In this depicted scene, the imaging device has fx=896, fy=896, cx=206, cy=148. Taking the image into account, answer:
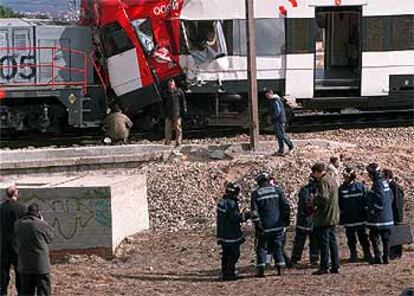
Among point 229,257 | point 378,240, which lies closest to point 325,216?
point 378,240

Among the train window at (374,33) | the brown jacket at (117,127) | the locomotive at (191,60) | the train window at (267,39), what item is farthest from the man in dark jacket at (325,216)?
the train window at (374,33)

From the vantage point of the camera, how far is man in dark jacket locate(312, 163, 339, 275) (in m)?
11.4

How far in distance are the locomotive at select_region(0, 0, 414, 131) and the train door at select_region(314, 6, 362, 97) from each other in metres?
0.05

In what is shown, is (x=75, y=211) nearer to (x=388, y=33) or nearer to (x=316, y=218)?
(x=316, y=218)

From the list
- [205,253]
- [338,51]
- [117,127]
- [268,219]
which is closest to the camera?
[268,219]

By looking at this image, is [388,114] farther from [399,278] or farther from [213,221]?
[399,278]

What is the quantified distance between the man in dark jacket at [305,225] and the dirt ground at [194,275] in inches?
7.7

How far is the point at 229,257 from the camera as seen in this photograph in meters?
11.7

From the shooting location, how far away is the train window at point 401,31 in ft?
70.1

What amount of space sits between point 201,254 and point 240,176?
3.04 m

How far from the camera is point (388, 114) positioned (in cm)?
2266

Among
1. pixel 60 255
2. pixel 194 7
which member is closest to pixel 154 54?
pixel 194 7

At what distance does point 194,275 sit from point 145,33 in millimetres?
9804

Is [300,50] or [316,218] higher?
[300,50]
